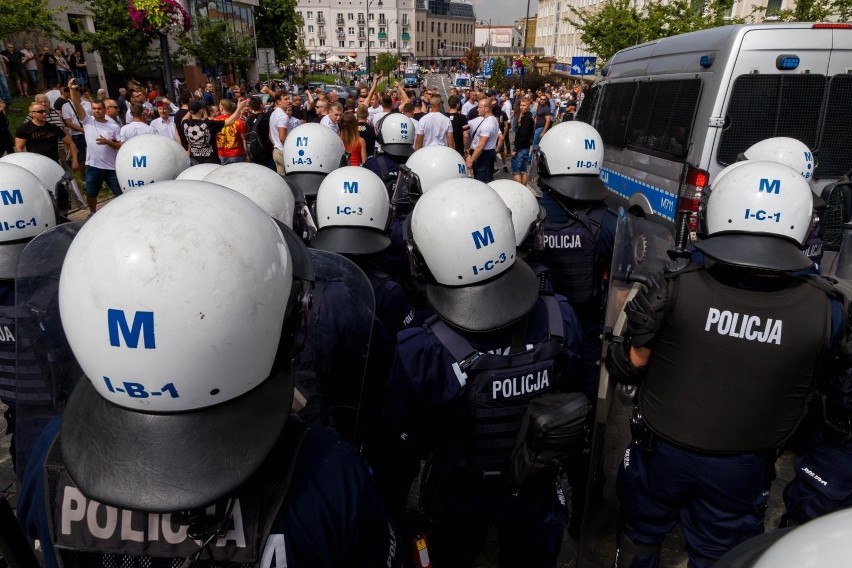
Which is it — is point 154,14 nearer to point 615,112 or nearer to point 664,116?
point 615,112

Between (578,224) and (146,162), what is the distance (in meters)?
3.14

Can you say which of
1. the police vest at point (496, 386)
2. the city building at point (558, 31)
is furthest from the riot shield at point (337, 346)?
the city building at point (558, 31)

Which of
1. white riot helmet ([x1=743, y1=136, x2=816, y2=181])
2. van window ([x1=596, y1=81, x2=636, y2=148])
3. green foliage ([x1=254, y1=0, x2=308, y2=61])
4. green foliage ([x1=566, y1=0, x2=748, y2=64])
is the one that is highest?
green foliage ([x1=254, y1=0, x2=308, y2=61])

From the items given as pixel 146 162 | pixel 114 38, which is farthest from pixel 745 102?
pixel 114 38

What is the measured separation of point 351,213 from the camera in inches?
125

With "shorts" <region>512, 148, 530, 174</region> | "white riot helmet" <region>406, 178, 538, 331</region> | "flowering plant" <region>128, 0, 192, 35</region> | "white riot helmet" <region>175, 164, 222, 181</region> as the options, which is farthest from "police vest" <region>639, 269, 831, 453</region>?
"flowering plant" <region>128, 0, 192, 35</region>

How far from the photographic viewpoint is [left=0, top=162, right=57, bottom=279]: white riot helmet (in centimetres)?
264

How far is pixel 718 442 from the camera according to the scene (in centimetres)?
226

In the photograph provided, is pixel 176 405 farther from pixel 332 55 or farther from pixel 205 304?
pixel 332 55

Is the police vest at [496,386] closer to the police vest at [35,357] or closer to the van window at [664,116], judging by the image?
the police vest at [35,357]

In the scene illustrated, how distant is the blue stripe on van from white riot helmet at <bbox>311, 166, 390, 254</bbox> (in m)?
3.97

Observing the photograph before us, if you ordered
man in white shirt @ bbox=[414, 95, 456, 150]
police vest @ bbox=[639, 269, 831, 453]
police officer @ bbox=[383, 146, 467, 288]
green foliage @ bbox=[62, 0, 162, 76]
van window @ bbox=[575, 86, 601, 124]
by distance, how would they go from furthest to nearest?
green foliage @ bbox=[62, 0, 162, 76], man in white shirt @ bbox=[414, 95, 456, 150], van window @ bbox=[575, 86, 601, 124], police officer @ bbox=[383, 146, 467, 288], police vest @ bbox=[639, 269, 831, 453]

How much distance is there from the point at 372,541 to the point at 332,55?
12385 cm

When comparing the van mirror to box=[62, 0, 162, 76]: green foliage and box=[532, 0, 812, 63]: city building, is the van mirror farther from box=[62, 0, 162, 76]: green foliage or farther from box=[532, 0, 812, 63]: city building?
box=[532, 0, 812, 63]: city building
